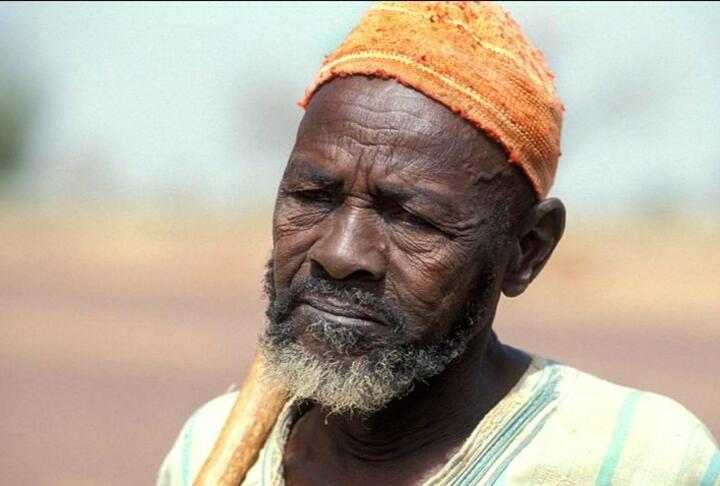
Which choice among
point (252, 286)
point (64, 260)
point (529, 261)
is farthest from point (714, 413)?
point (64, 260)

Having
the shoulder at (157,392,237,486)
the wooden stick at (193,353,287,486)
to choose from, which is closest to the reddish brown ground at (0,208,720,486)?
the shoulder at (157,392,237,486)

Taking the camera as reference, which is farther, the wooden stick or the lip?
the wooden stick

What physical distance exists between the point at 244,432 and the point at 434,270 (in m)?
0.66

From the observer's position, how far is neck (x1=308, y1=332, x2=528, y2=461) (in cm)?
340

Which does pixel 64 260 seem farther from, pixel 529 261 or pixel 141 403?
pixel 529 261

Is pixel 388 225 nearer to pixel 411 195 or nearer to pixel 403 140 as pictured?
pixel 411 195

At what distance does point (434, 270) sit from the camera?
3.25 m

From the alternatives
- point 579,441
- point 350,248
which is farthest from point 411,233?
point 579,441

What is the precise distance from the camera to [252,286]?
86.2ft

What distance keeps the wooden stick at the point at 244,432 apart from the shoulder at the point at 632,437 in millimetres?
693

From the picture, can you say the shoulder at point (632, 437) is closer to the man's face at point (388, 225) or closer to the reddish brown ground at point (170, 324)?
the man's face at point (388, 225)

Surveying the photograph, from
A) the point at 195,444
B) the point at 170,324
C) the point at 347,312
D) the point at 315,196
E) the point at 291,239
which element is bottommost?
the point at 170,324

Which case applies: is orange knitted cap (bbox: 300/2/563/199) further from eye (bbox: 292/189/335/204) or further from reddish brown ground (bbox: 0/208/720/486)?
reddish brown ground (bbox: 0/208/720/486)

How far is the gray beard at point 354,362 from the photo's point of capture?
126 inches
